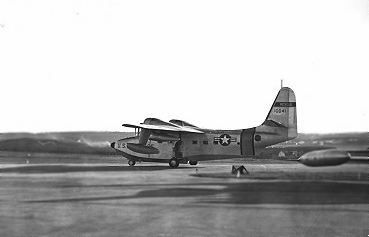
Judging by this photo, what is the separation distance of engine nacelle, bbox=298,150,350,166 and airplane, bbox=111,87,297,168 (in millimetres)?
29773

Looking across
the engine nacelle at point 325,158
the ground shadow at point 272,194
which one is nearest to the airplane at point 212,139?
the ground shadow at point 272,194

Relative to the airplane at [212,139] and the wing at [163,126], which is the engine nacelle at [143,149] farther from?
the wing at [163,126]

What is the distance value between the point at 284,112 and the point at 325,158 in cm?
3140

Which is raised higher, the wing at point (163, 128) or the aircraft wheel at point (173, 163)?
the wing at point (163, 128)

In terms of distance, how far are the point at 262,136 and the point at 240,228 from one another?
31173 millimetres

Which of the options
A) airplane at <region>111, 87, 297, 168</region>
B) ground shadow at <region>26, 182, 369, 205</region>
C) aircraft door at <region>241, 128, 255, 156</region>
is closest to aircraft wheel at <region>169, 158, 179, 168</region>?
airplane at <region>111, 87, 297, 168</region>

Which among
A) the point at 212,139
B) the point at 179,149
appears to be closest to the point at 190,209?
the point at 212,139

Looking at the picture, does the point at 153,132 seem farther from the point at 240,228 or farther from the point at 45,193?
the point at 240,228

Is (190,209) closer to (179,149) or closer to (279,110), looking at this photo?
(179,149)

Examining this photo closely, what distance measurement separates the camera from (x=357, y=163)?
13.3m

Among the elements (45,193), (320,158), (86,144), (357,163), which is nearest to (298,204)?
(357,163)

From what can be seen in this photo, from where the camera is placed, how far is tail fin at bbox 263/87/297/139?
4191 centimetres

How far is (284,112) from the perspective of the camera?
42.0 meters

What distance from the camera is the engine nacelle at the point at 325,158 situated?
11184 millimetres
